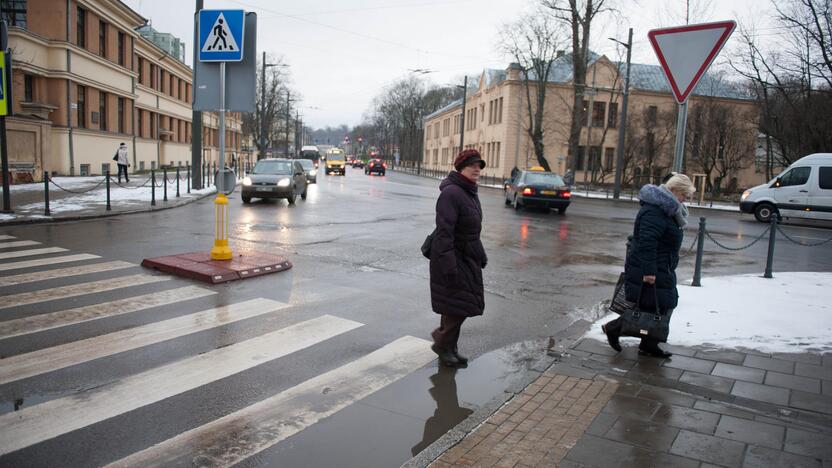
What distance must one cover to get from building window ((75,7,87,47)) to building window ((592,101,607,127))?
4414 centimetres

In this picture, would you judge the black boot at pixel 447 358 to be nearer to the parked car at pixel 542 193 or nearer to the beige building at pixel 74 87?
the parked car at pixel 542 193

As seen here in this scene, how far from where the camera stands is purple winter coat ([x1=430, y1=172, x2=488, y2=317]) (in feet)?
16.2

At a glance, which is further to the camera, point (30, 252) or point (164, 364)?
point (30, 252)

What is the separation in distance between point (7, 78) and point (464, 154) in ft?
41.0

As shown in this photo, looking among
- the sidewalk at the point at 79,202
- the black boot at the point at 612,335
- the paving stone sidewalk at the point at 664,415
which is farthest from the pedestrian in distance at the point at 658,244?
the sidewalk at the point at 79,202

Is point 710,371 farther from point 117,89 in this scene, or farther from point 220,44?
point 117,89

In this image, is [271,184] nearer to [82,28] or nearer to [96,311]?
[96,311]

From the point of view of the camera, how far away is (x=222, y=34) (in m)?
8.84

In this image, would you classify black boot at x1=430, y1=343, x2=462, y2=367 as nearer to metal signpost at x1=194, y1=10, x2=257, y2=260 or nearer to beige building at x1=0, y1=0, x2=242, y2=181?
metal signpost at x1=194, y1=10, x2=257, y2=260

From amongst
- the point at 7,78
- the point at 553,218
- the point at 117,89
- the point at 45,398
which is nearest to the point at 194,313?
the point at 45,398

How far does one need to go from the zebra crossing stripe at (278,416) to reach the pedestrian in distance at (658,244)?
200 cm

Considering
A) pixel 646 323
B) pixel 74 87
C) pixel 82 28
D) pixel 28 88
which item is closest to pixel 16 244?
pixel 646 323

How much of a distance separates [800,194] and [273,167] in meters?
19.8

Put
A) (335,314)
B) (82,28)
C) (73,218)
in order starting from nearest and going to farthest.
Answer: (335,314)
(73,218)
(82,28)
